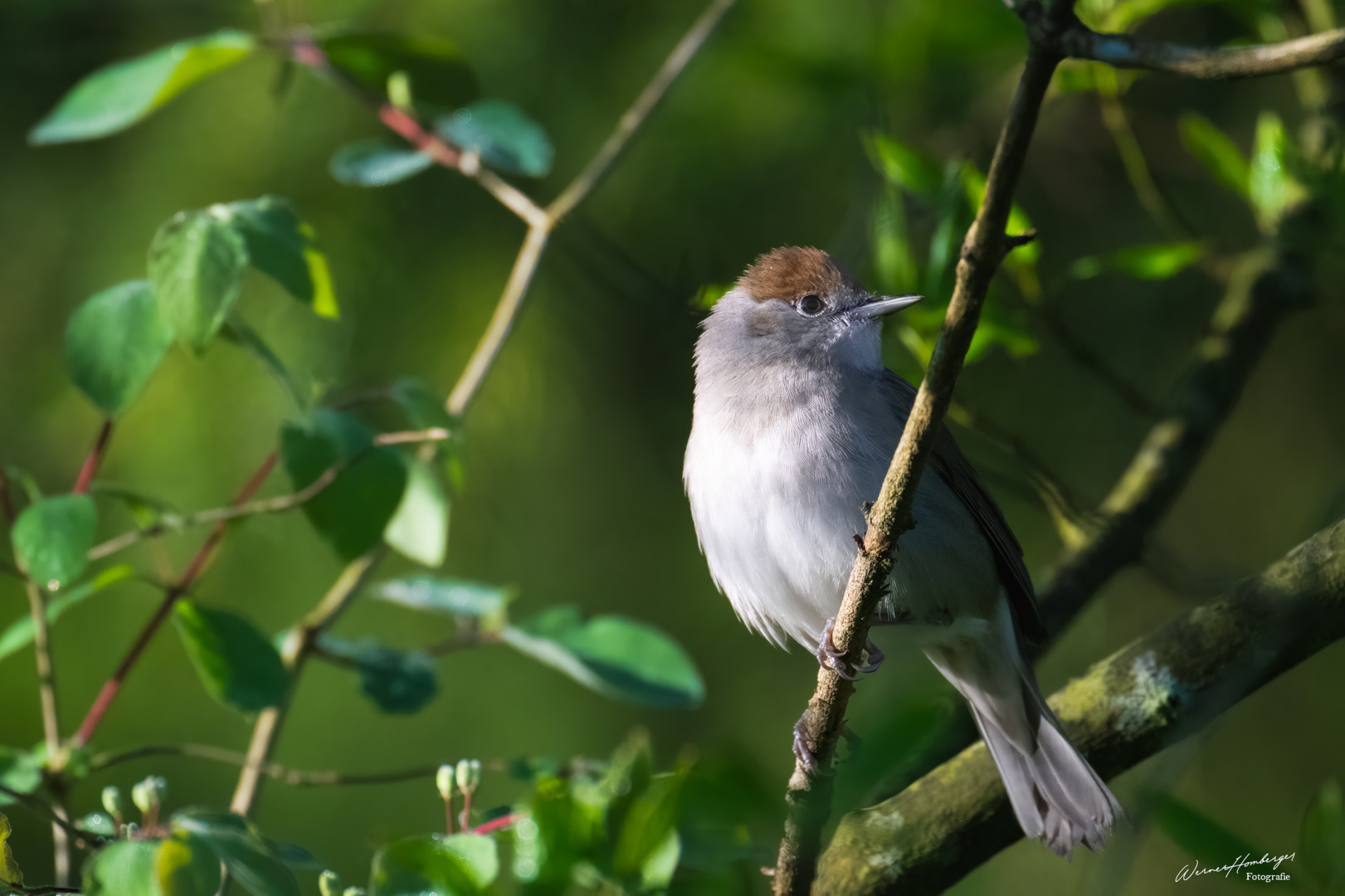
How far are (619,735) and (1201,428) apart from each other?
90.5 inches

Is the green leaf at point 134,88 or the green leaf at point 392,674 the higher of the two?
the green leaf at point 134,88

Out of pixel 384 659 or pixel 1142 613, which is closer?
pixel 384 659

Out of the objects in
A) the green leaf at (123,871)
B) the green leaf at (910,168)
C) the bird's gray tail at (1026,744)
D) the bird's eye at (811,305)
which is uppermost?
the green leaf at (910,168)

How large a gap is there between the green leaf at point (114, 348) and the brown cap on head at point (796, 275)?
1.63 meters

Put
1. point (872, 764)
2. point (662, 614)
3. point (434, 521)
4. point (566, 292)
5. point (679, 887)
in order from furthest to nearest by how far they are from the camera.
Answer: point (662, 614), point (566, 292), point (434, 521), point (679, 887), point (872, 764)

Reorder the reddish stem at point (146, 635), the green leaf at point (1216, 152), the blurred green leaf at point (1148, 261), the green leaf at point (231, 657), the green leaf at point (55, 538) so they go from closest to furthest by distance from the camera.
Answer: the green leaf at point (55, 538)
the green leaf at point (231, 657)
the reddish stem at point (146, 635)
the blurred green leaf at point (1148, 261)
the green leaf at point (1216, 152)

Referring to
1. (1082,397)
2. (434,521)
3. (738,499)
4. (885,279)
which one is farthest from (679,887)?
(1082,397)

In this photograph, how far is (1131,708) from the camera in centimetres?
235

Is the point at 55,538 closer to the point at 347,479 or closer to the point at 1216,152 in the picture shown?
the point at 347,479

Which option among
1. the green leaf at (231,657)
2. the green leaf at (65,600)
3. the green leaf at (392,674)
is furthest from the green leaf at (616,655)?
the green leaf at (65,600)

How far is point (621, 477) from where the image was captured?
4148 millimetres

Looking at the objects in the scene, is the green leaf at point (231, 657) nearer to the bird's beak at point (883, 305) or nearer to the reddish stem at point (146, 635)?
the reddish stem at point (146, 635)

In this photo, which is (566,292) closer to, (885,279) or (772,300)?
(772,300)

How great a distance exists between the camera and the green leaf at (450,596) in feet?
8.52
